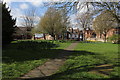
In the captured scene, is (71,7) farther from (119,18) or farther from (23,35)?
(23,35)

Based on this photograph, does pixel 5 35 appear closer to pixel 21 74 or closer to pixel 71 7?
pixel 71 7

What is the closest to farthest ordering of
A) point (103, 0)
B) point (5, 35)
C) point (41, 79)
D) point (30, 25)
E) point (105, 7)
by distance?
point (41, 79)
point (103, 0)
point (105, 7)
point (5, 35)
point (30, 25)

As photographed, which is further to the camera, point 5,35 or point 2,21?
point 5,35

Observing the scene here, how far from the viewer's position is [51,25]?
35062 millimetres

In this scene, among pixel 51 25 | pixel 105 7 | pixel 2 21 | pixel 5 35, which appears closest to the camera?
pixel 105 7

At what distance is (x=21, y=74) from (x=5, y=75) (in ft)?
1.94

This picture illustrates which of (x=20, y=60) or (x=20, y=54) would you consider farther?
(x=20, y=54)

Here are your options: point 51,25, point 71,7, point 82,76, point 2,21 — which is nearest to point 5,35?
point 2,21

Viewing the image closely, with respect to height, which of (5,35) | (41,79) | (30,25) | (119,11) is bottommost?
(41,79)

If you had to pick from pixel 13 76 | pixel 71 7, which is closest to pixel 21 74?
pixel 13 76

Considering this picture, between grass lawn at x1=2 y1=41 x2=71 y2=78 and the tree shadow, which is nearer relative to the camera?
grass lawn at x1=2 y1=41 x2=71 y2=78

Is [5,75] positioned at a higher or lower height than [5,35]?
lower

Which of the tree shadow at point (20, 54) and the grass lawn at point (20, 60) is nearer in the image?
the grass lawn at point (20, 60)

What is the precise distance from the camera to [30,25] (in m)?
57.4
